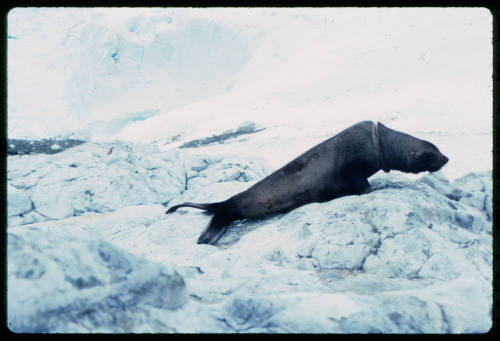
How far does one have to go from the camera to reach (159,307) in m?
1.46

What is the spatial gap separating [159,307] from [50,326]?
0.38m

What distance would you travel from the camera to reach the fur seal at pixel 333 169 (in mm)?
3395

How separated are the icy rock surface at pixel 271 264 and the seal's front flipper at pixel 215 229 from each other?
72mm

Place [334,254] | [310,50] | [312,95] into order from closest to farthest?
[334,254] < [312,95] < [310,50]

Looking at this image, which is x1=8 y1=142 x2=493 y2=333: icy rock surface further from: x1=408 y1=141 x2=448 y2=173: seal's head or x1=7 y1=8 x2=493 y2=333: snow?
x1=408 y1=141 x2=448 y2=173: seal's head

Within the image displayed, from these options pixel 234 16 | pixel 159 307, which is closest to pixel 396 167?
pixel 159 307

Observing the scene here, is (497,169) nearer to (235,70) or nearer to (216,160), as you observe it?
(216,160)

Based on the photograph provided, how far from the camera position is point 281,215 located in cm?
339

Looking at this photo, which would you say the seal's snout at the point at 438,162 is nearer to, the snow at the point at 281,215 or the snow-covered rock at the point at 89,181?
the snow at the point at 281,215

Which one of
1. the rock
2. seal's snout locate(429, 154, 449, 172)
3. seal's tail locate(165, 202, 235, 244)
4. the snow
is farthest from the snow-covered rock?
the rock

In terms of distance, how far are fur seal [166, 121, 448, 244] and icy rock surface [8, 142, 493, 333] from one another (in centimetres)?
15

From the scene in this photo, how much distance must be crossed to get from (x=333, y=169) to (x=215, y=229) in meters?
1.13

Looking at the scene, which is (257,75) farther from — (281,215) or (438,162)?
(281,215)

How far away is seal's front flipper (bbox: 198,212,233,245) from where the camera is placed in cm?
318
